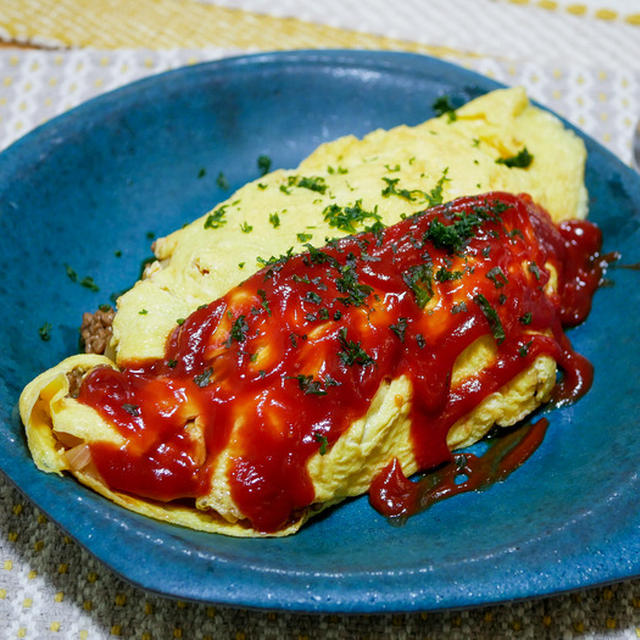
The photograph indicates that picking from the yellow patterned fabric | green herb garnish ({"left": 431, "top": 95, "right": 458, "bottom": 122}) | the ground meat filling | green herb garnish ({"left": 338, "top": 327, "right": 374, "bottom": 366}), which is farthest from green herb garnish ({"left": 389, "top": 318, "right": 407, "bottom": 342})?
the yellow patterned fabric

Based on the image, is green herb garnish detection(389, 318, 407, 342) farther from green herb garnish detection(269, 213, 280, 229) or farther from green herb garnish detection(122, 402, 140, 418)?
green herb garnish detection(122, 402, 140, 418)

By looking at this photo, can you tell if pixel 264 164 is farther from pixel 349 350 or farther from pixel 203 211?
pixel 349 350

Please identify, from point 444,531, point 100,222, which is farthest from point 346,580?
point 100,222

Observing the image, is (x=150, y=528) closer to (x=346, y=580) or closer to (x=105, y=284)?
(x=346, y=580)

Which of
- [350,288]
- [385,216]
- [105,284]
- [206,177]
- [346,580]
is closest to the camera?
[346,580]

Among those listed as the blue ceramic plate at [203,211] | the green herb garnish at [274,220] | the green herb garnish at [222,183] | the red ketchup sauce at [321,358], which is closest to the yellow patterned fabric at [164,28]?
the blue ceramic plate at [203,211]

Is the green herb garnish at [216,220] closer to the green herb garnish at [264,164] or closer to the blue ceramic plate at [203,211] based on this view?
the blue ceramic plate at [203,211]
